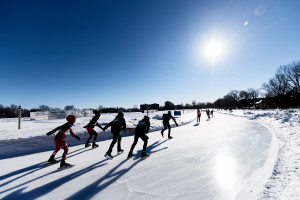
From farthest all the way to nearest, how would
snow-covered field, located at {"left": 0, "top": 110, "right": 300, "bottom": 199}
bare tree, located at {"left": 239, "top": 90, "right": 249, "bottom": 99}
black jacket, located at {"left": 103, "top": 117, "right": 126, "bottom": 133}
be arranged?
bare tree, located at {"left": 239, "top": 90, "right": 249, "bottom": 99}, black jacket, located at {"left": 103, "top": 117, "right": 126, "bottom": 133}, snow-covered field, located at {"left": 0, "top": 110, "right": 300, "bottom": 199}

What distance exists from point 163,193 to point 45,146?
5.99m

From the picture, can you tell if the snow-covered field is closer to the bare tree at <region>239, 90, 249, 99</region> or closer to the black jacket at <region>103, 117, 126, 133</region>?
the black jacket at <region>103, 117, 126, 133</region>

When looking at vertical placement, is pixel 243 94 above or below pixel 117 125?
above

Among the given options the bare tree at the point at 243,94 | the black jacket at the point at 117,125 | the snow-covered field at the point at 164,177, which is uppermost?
the bare tree at the point at 243,94

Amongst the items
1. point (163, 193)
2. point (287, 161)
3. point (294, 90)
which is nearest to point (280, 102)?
point (294, 90)

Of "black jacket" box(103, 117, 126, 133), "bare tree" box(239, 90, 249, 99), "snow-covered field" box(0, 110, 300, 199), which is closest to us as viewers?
"snow-covered field" box(0, 110, 300, 199)

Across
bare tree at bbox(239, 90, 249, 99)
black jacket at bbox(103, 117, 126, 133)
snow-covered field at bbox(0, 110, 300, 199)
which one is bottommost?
snow-covered field at bbox(0, 110, 300, 199)

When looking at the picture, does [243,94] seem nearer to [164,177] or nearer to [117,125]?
[117,125]

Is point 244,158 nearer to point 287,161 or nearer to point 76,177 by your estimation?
point 287,161

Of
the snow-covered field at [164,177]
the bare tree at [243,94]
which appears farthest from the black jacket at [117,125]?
the bare tree at [243,94]

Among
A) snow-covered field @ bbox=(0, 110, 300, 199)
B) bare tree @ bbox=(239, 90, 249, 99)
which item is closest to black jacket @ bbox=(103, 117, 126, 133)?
snow-covered field @ bbox=(0, 110, 300, 199)

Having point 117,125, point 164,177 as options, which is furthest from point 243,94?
point 164,177

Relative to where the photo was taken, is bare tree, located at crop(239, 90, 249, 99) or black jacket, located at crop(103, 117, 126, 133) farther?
bare tree, located at crop(239, 90, 249, 99)

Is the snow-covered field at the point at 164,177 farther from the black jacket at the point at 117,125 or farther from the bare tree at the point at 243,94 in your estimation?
the bare tree at the point at 243,94
